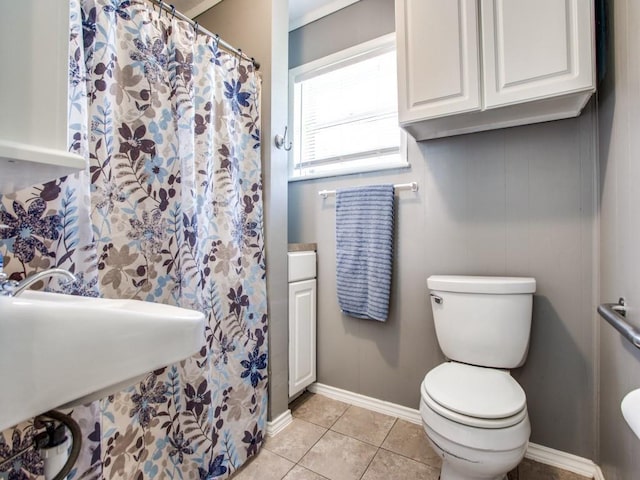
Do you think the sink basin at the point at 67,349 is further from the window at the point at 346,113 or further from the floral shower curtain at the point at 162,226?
the window at the point at 346,113

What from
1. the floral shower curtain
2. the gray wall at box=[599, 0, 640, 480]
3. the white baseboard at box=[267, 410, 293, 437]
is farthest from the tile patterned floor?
the gray wall at box=[599, 0, 640, 480]

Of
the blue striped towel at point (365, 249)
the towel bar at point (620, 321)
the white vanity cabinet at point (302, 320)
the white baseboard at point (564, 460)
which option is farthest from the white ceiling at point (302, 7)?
the white baseboard at point (564, 460)

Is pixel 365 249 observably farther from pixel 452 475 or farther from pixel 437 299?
pixel 452 475

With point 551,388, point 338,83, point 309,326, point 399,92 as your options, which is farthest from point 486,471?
point 338,83

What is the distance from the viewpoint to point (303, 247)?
182 centimetres

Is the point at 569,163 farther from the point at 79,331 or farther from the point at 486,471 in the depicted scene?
the point at 79,331

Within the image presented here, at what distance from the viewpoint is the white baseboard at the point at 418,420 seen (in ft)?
4.17

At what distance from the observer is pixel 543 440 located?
136cm

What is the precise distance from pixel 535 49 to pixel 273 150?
1130mm

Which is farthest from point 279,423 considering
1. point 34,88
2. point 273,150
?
point 34,88

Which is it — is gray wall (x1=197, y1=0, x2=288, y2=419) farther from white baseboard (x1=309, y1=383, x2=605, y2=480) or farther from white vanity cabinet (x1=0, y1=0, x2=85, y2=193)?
white vanity cabinet (x1=0, y1=0, x2=85, y2=193)

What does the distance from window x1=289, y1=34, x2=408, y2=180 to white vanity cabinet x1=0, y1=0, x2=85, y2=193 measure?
144 centimetres

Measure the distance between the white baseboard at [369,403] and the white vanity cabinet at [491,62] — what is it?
148 cm

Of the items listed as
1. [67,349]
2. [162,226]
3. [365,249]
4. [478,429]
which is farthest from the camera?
[365,249]
